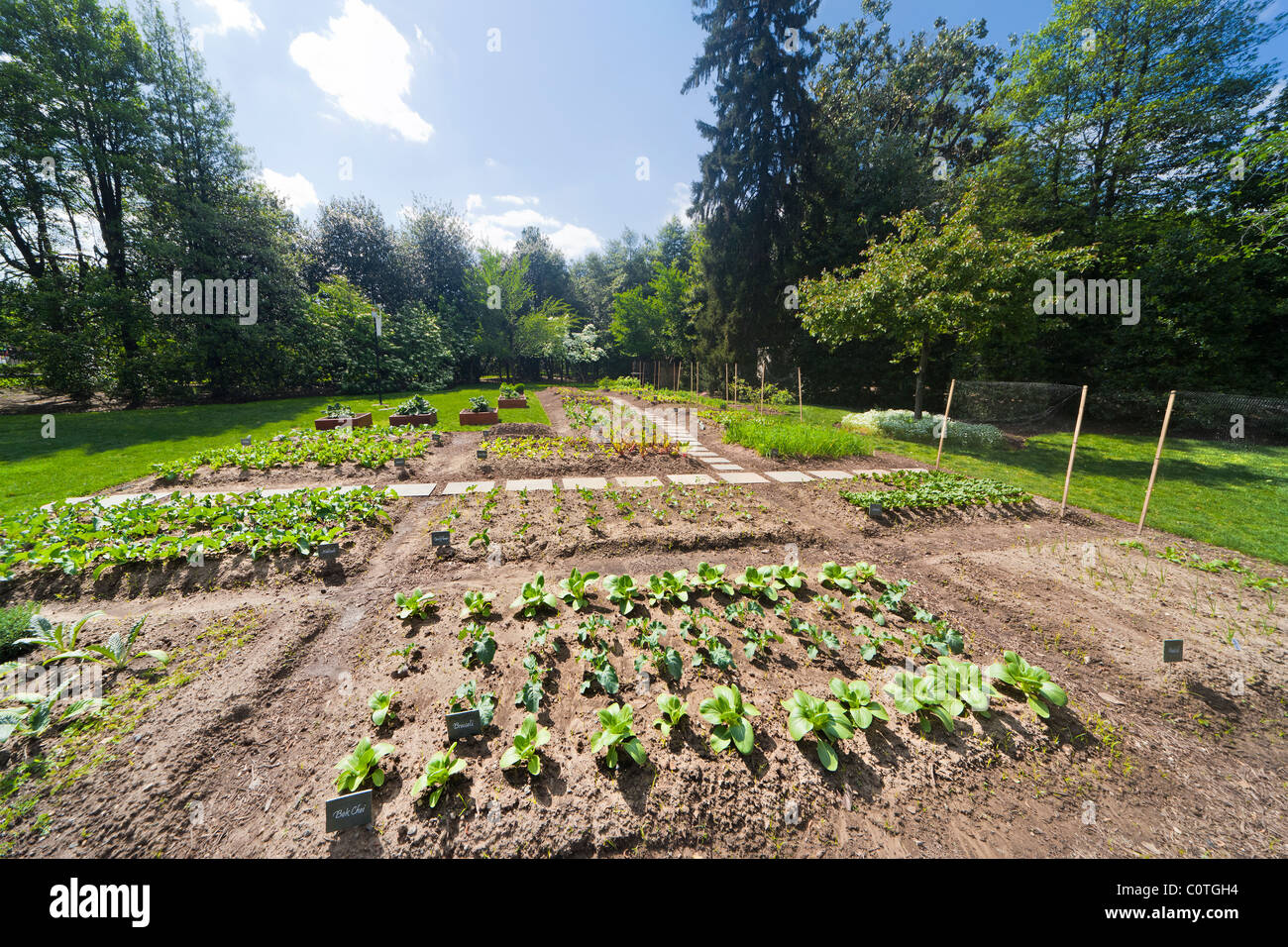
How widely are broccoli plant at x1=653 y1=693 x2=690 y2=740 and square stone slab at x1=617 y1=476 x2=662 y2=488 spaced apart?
12.3 ft

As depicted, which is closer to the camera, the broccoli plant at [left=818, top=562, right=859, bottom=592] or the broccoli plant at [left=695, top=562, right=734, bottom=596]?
the broccoli plant at [left=695, top=562, right=734, bottom=596]

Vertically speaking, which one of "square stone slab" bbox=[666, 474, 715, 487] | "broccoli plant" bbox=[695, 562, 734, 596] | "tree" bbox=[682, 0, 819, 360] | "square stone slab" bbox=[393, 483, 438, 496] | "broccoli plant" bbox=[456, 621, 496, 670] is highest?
"tree" bbox=[682, 0, 819, 360]

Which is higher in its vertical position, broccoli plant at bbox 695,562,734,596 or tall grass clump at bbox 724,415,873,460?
tall grass clump at bbox 724,415,873,460

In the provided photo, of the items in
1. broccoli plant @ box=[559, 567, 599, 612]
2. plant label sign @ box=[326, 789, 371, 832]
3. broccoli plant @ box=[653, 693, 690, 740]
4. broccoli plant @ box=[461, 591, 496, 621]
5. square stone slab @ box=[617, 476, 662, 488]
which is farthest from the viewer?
square stone slab @ box=[617, 476, 662, 488]

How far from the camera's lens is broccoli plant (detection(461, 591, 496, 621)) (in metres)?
2.79

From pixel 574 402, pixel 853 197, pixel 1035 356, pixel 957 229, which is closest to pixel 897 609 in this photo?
pixel 957 229

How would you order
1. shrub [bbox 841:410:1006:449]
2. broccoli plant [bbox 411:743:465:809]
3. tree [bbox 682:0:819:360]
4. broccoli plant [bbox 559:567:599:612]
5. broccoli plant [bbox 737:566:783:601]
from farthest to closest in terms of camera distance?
tree [bbox 682:0:819:360], shrub [bbox 841:410:1006:449], broccoli plant [bbox 737:566:783:601], broccoli plant [bbox 559:567:599:612], broccoli plant [bbox 411:743:465:809]

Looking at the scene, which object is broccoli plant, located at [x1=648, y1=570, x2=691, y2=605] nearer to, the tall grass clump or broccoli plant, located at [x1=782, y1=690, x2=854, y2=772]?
broccoli plant, located at [x1=782, y1=690, x2=854, y2=772]

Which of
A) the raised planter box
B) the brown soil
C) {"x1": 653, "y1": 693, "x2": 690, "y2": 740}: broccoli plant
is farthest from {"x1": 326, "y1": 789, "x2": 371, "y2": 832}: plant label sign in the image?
the raised planter box

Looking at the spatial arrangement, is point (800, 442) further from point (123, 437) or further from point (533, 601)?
point (123, 437)

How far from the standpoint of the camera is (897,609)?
3049mm
